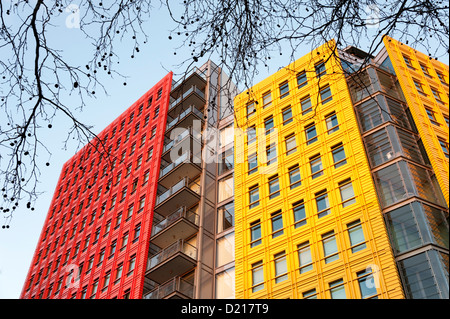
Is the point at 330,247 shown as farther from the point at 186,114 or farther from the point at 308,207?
the point at 186,114

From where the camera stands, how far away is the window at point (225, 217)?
3108 cm

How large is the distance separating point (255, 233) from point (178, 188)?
7835 millimetres

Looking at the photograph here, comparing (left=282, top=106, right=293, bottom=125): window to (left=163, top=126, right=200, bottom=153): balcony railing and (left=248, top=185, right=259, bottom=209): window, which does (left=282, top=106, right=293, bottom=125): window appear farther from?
(left=163, top=126, right=200, bottom=153): balcony railing

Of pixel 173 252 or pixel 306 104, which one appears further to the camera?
pixel 306 104

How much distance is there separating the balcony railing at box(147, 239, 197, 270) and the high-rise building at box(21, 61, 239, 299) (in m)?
0.06

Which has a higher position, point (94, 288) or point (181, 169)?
point (181, 169)

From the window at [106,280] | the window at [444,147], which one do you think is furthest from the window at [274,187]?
the window at [106,280]

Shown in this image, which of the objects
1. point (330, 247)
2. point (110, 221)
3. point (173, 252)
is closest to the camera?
point (330, 247)

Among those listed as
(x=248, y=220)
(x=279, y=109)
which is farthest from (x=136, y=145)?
(x=248, y=220)

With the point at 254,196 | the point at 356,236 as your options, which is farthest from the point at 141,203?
the point at 356,236

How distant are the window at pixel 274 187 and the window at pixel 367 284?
26.4 feet

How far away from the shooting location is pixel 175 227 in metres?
31.0

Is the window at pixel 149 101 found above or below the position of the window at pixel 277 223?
above

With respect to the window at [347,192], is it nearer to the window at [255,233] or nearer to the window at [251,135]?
the window at [255,233]
